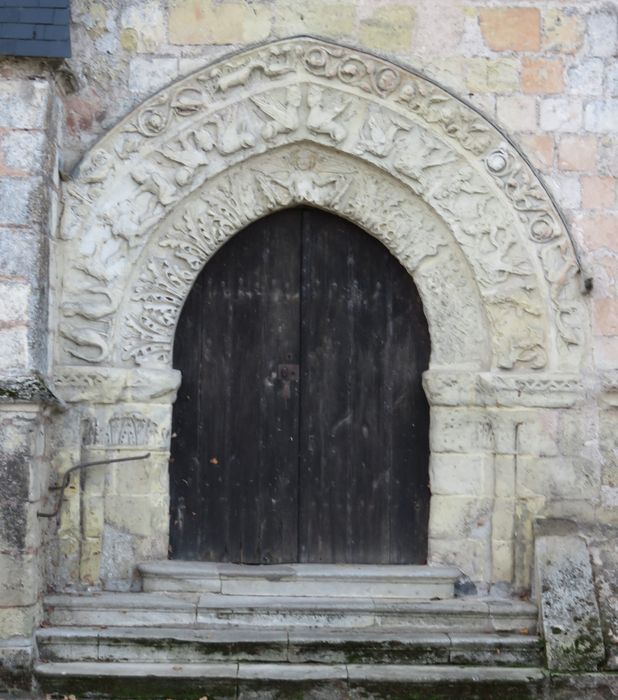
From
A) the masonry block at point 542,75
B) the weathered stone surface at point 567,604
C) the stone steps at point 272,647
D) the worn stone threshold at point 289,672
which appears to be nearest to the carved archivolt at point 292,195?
the masonry block at point 542,75

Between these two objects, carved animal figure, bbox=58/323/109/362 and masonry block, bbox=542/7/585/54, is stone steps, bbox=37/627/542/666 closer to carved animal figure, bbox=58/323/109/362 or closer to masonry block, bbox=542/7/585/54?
carved animal figure, bbox=58/323/109/362

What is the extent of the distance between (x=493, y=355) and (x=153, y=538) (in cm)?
227

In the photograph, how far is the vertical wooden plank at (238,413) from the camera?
6613 mm

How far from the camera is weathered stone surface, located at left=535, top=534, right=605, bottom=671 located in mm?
5770

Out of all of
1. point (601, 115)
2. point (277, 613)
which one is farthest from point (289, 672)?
point (601, 115)

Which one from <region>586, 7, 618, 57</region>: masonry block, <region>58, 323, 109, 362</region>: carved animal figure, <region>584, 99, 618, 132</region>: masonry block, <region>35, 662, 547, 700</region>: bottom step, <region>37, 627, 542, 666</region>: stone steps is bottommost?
<region>35, 662, 547, 700</region>: bottom step

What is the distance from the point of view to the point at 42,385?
579cm

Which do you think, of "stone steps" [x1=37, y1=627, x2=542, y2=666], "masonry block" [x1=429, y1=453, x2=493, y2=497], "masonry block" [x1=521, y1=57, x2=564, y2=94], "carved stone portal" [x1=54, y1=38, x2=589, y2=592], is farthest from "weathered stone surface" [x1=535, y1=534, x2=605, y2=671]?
"masonry block" [x1=521, y1=57, x2=564, y2=94]

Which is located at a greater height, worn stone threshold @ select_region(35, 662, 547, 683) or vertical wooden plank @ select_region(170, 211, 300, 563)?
vertical wooden plank @ select_region(170, 211, 300, 563)

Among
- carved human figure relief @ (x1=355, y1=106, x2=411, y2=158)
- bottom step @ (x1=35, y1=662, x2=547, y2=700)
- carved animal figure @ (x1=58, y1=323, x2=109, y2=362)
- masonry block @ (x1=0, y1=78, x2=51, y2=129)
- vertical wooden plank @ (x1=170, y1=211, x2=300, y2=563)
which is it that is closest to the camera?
bottom step @ (x1=35, y1=662, x2=547, y2=700)

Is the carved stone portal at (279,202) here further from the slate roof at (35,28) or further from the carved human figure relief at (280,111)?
the slate roof at (35,28)

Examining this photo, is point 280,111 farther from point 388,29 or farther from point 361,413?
point 361,413

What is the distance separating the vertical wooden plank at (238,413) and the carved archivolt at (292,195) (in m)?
0.26

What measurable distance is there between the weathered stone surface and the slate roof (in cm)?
381
